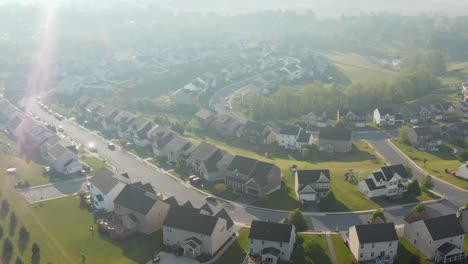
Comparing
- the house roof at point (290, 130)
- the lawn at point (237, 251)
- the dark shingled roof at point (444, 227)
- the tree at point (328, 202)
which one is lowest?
the lawn at point (237, 251)

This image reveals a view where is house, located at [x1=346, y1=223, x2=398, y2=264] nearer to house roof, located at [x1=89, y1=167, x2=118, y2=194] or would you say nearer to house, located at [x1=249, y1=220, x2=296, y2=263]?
house, located at [x1=249, y1=220, x2=296, y2=263]

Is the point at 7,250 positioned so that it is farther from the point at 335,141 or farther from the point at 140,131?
the point at 335,141

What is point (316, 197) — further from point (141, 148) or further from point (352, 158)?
point (141, 148)

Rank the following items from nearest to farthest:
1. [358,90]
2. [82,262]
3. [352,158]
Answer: [82,262], [352,158], [358,90]

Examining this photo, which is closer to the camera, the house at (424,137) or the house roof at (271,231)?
the house roof at (271,231)

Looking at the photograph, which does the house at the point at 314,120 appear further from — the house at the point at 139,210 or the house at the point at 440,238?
the house at the point at 440,238

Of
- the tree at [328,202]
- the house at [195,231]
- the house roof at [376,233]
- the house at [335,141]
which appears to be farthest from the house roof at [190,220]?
the house at [335,141]

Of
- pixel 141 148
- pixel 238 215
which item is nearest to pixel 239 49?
pixel 141 148

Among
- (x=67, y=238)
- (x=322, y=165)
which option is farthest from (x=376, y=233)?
(x=67, y=238)
